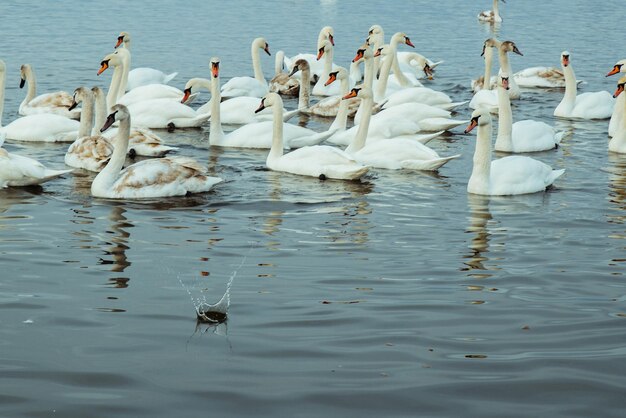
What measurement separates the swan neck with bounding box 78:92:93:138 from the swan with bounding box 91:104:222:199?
2823 millimetres

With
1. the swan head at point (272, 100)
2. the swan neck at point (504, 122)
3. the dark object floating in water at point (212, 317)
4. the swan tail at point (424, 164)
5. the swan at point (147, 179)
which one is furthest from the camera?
the swan neck at point (504, 122)

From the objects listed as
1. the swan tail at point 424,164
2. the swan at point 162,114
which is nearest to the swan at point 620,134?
the swan tail at point 424,164

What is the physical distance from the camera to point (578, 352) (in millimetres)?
7879

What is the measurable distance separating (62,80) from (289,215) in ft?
39.9

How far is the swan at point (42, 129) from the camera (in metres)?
16.7

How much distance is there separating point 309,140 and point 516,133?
2.95 meters

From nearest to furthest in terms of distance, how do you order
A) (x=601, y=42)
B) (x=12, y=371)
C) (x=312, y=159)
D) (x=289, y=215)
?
1. (x=12, y=371)
2. (x=289, y=215)
3. (x=312, y=159)
4. (x=601, y=42)

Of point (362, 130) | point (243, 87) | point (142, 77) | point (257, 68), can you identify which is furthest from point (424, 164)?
point (142, 77)

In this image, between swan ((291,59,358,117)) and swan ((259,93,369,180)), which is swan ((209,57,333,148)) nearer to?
swan ((259,93,369,180))

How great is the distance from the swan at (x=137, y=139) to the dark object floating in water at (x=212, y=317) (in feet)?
25.0

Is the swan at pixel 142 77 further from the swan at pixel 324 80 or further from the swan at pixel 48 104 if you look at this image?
the swan at pixel 48 104

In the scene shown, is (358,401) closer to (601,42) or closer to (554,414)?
(554,414)

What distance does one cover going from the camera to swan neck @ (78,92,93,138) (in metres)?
16.0

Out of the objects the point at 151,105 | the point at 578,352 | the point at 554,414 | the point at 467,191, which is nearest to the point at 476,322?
the point at 578,352
